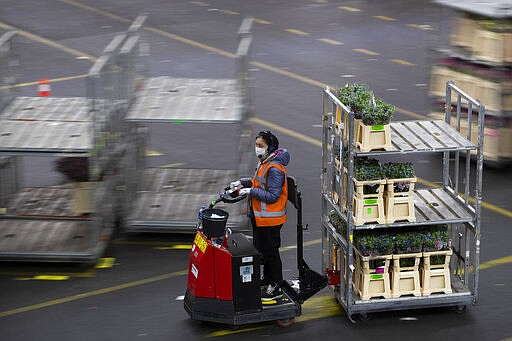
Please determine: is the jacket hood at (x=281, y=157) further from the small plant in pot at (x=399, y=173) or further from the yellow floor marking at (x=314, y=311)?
the yellow floor marking at (x=314, y=311)

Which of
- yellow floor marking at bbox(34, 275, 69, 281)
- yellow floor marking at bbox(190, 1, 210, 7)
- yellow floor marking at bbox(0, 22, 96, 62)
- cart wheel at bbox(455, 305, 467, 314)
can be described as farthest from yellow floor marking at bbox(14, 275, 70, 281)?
yellow floor marking at bbox(190, 1, 210, 7)

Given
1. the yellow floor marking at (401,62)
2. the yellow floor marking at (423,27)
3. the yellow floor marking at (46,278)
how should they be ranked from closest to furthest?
the yellow floor marking at (46,278) < the yellow floor marking at (401,62) < the yellow floor marking at (423,27)

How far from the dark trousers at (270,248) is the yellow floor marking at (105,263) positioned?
2606mm

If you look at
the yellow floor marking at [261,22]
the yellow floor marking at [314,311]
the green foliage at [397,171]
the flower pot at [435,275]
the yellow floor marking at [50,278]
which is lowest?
the yellow floor marking at [314,311]

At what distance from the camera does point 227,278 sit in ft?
39.6

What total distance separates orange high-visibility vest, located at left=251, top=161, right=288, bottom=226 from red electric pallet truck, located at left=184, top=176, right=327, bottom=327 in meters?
0.12

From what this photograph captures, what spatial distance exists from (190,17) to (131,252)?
49.5 ft

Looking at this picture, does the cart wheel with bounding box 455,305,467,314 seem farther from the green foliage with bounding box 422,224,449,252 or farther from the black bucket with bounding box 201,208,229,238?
the black bucket with bounding box 201,208,229,238

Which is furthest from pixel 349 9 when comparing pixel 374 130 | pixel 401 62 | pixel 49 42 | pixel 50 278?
pixel 374 130

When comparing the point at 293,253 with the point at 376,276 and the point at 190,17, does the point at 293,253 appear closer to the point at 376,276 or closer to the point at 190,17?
the point at 376,276

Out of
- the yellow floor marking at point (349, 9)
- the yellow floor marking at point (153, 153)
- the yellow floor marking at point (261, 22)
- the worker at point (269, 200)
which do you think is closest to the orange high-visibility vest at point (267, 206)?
the worker at point (269, 200)

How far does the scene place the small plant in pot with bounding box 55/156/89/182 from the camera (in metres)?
14.9

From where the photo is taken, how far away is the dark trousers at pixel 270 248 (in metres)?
12.4

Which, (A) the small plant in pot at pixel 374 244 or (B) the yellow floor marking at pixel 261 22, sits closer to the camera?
(A) the small plant in pot at pixel 374 244
